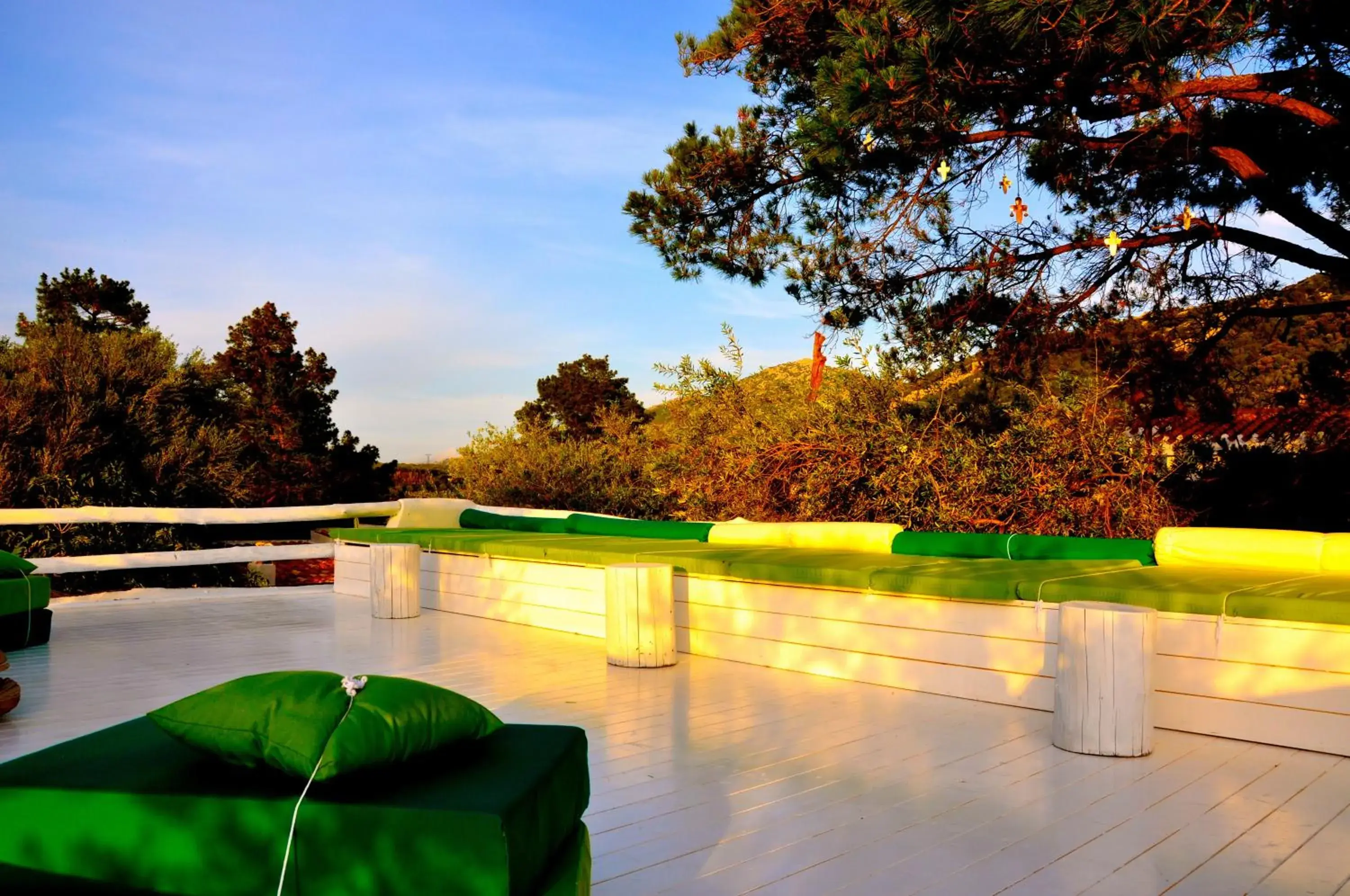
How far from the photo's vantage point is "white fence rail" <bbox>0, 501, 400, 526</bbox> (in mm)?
7176

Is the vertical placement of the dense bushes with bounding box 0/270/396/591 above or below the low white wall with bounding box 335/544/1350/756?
above

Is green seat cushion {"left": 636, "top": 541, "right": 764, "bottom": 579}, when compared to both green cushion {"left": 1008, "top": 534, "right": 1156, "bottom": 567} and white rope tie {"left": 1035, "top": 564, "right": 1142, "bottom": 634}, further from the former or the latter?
white rope tie {"left": 1035, "top": 564, "right": 1142, "bottom": 634}

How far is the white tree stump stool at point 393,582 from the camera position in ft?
22.3

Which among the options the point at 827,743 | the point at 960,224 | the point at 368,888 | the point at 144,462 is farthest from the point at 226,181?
the point at 368,888

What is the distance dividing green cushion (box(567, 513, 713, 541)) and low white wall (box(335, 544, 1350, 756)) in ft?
2.84

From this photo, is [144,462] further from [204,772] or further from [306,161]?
[204,772]

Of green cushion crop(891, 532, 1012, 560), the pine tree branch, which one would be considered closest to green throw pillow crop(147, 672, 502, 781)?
green cushion crop(891, 532, 1012, 560)

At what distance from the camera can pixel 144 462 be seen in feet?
42.9

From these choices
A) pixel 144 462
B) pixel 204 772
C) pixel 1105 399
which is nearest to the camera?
pixel 204 772

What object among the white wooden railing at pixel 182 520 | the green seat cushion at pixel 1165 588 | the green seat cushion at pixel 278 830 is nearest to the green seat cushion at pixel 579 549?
the green seat cushion at pixel 1165 588

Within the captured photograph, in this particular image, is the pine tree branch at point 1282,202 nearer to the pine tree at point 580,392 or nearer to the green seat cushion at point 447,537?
the green seat cushion at point 447,537

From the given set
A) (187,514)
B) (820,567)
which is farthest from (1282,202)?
(187,514)

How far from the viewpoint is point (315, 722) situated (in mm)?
1646

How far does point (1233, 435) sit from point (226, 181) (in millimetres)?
11596
